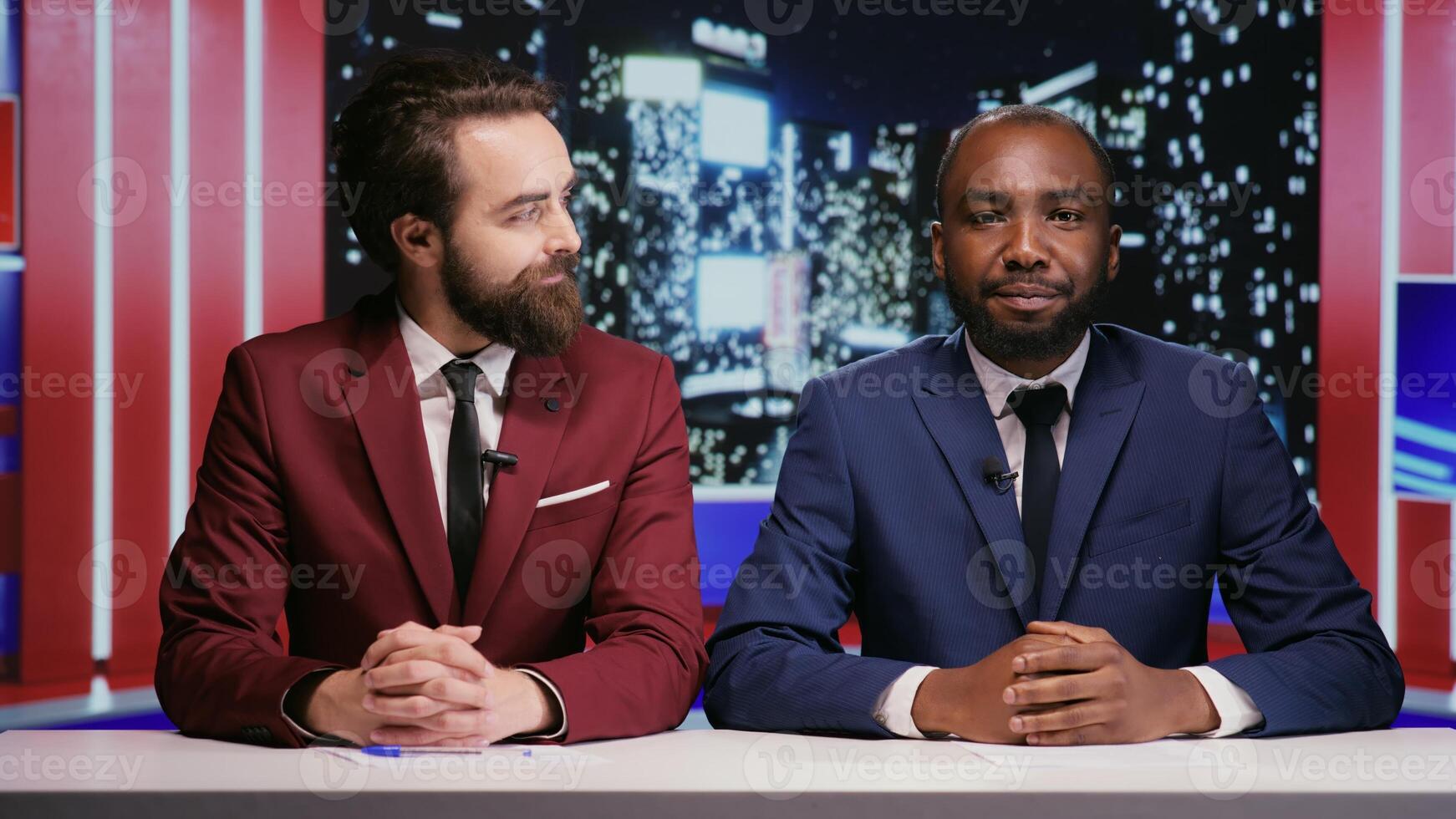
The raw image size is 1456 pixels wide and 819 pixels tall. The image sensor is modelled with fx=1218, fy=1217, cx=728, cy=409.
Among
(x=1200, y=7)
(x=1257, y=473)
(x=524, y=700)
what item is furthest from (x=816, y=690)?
(x=1200, y=7)

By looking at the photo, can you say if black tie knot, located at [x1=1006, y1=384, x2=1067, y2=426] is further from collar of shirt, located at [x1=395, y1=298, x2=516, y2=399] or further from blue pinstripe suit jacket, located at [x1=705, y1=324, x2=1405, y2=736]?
collar of shirt, located at [x1=395, y1=298, x2=516, y2=399]

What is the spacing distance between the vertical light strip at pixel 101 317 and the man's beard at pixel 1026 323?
3388 mm

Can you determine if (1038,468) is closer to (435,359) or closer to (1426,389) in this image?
(435,359)

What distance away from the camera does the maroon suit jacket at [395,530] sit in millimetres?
1767

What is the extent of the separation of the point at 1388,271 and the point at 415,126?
3.97 m

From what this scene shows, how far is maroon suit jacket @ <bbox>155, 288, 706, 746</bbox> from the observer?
1767mm

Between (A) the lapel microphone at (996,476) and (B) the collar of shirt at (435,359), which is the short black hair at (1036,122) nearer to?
→ (A) the lapel microphone at (996,476)

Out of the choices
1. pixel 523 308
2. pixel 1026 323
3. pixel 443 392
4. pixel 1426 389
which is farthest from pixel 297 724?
pixel 1426 389

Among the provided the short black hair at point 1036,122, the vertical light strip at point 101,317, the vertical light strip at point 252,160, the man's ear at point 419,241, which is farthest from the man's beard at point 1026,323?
the vertical light strip at point 101,317

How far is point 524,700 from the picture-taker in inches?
60.6

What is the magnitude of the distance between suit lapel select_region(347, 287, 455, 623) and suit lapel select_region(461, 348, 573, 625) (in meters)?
0.05

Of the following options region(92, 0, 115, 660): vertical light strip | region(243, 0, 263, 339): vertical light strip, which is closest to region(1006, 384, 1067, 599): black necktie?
region(243, 0, 263, 339): vertical light strip

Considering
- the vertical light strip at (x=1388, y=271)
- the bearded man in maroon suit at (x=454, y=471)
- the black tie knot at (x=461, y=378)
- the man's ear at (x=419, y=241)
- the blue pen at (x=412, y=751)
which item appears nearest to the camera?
the blue pen at (x=412, y=751)

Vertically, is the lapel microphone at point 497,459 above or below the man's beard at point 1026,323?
below
